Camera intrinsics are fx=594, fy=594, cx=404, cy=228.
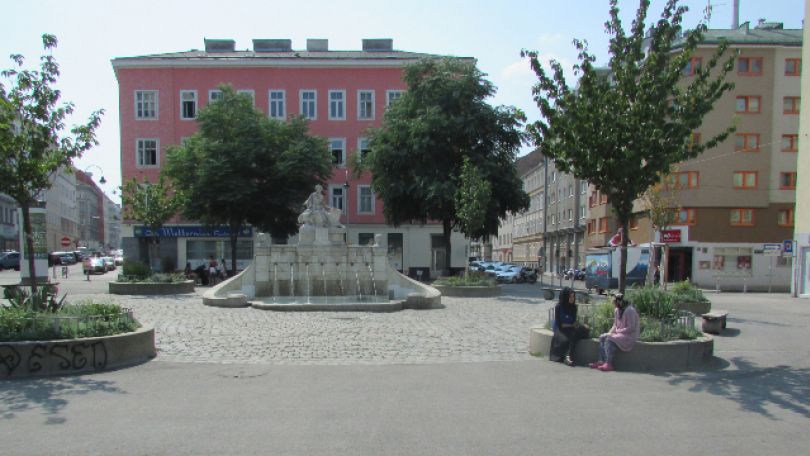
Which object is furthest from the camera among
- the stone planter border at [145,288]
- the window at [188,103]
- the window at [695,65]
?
the window at [188,103]

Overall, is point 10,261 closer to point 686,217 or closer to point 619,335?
point 686,217

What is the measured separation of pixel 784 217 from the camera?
147ft

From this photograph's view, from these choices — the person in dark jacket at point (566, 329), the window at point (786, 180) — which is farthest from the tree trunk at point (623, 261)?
the window at point (786, 180)

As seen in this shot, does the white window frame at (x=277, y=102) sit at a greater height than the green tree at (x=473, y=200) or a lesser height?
greater

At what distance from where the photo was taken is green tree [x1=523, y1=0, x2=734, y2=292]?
411 inches

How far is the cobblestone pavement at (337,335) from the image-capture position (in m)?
10.2

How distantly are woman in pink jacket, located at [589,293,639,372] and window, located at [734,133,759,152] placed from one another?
42221mm

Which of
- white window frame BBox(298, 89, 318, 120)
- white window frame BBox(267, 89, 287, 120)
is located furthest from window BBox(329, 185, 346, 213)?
white window frame BBox(267, 89, 287, 120)

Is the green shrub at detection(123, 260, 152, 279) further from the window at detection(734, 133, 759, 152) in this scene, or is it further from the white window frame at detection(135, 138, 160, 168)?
the window at detection(734, 133, 759, 152)

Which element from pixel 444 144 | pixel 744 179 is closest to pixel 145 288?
pixel 444 144

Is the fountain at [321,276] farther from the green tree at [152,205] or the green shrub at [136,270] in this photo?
the green tree at [152,205]

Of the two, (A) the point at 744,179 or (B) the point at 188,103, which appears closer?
(A) the point at 744,179

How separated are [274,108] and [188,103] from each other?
6484 millimetres

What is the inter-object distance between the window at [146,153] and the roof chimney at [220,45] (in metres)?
10.4
